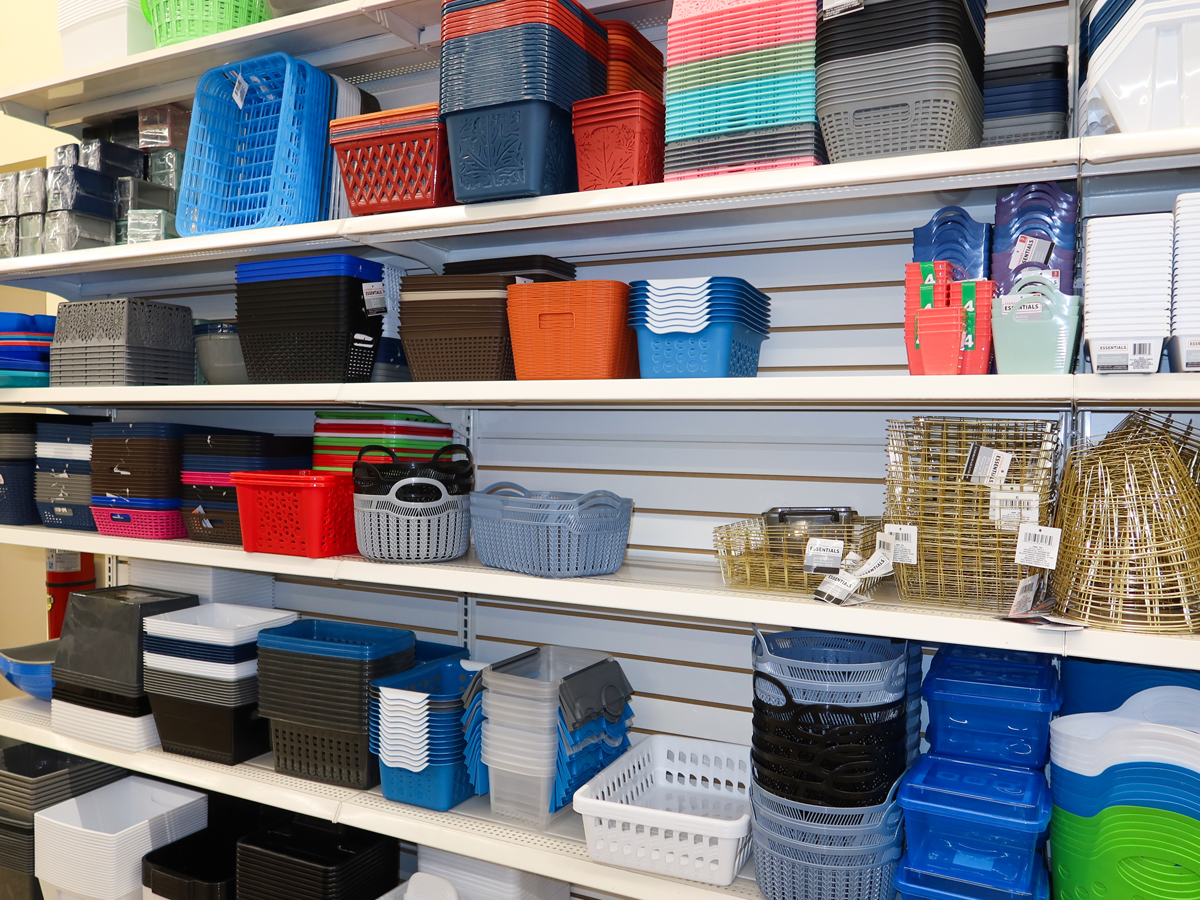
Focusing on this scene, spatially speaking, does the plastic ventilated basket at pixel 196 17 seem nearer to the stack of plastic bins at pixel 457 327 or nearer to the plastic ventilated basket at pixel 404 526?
the stack of plastic bins at pixel 457 327

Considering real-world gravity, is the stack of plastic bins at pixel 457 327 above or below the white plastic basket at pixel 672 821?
above

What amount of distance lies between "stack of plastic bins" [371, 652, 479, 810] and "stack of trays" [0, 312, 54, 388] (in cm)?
185

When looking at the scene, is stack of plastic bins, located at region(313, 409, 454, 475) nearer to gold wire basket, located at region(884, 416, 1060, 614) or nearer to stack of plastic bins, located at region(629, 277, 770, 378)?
stack of plastic bins, located at region(629, 277, 770, 378)

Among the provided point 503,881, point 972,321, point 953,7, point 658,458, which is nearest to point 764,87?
point 953,7

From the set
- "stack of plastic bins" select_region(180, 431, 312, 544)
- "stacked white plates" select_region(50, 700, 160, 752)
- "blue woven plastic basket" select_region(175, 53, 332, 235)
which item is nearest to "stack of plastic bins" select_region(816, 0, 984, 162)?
"blue woven plastic basket" select_region(175, 53, 332, 235)

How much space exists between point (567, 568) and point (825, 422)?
815mm

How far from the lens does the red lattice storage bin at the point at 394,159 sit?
84.0 inches

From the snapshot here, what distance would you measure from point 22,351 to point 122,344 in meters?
0.58

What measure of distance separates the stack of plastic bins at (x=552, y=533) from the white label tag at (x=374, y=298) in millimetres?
655

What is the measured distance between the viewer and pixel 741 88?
5.90ft

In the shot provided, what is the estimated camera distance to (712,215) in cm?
215

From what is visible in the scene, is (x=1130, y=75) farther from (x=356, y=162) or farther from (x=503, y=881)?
(x=503, y=881)

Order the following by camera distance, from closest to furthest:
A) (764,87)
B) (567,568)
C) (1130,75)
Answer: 1. (1130,75)
2. (764,87)
3. (567,568)

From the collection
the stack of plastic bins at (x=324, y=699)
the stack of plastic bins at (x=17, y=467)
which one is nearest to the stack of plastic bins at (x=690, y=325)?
the stack of plastic bins at (x=324, y=699)
